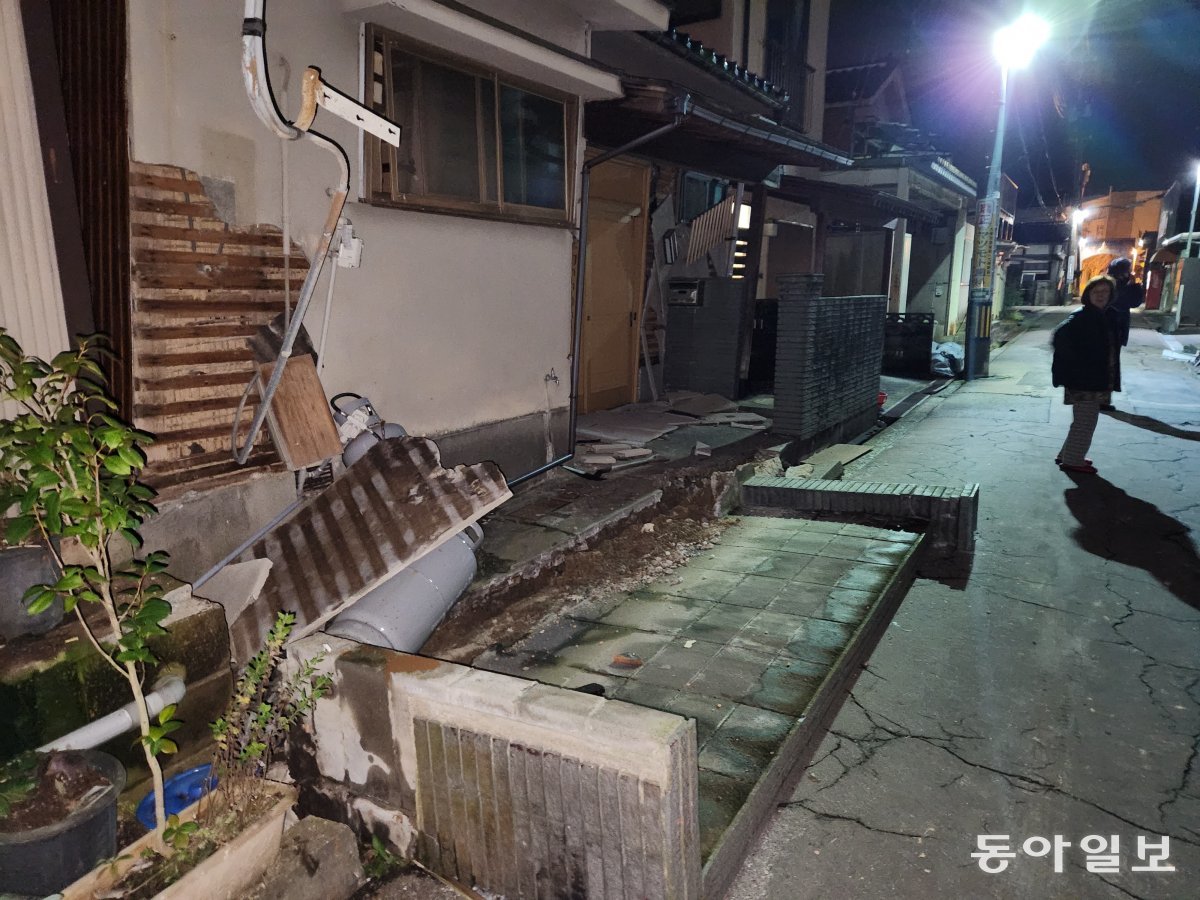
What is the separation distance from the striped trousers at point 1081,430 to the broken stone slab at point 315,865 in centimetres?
894

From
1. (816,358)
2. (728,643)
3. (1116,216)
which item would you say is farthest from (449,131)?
(1116,216)

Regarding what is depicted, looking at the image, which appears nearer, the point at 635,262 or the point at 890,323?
the point at 635,262

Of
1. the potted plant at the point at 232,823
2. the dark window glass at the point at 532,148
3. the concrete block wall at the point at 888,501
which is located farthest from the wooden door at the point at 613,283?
the potted plant at the point at 232,823

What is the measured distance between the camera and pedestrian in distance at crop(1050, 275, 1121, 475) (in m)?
8.52

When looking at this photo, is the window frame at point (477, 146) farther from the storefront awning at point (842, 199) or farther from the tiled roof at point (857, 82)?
the tiled roof at point (857, 82)

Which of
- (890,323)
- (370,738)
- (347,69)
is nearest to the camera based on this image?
(370,738)

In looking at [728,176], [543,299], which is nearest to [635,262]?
[728,176]

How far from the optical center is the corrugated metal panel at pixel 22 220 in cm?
354

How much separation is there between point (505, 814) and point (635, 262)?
8805mm

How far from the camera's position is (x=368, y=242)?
5.21m

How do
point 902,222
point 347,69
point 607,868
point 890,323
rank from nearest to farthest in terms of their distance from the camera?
point 607,868
point 347,69
point 890,323
point 902,222

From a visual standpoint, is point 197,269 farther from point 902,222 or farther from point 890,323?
point 902,222

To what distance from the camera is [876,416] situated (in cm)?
1221

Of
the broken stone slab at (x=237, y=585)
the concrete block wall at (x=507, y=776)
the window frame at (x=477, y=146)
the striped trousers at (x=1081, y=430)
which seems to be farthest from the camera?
the striped trousers at (x=1081, y=430)
